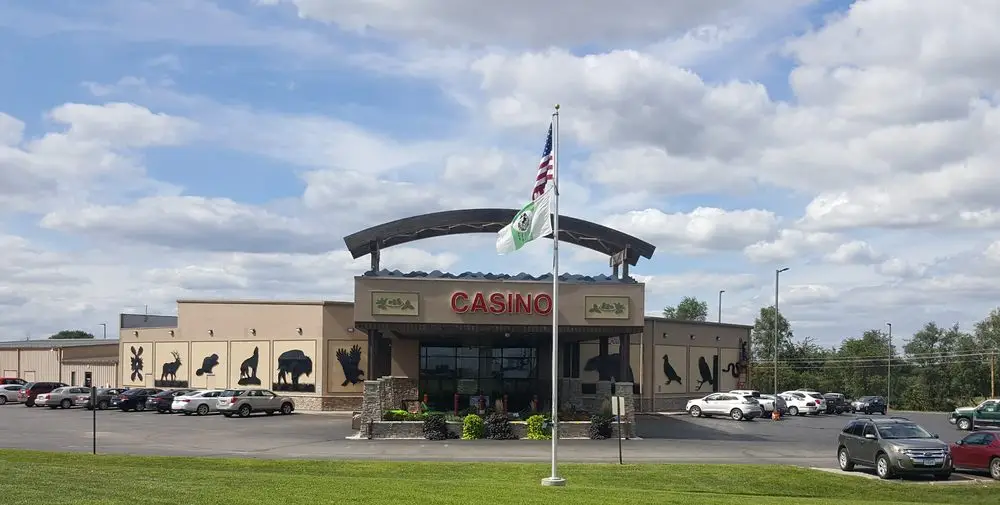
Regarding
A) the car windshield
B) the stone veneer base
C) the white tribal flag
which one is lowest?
the stone veneer base

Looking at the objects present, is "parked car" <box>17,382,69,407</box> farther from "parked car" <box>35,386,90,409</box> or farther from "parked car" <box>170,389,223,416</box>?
"parked car" <box>170,389,223,416</box>

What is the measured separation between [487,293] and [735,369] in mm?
32685

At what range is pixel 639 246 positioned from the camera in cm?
3991

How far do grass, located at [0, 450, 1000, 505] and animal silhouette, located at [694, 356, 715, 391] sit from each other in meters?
36.8

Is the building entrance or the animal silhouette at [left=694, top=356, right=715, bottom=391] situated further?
the animal silhouette at [left=694, top=356, right=715, bottom=391]

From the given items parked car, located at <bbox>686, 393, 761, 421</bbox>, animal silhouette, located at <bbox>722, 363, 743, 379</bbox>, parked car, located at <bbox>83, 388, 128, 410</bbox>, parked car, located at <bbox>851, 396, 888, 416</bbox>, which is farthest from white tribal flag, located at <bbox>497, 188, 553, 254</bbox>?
parked car, located at <bbox>851, 396, 888, 416</bbox>

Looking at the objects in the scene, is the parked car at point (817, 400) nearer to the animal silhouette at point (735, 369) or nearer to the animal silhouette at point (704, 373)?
the animal silhouette at point (704, 373)

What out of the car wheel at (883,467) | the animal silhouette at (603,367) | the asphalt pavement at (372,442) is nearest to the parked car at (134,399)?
the asphalt pavement at (372,442)

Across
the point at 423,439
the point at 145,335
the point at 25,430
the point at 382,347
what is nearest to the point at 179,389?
the point at 145,335

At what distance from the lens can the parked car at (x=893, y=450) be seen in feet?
82.8

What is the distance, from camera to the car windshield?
26.3 meters

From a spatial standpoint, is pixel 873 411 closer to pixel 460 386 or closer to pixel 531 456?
pixel 460 386

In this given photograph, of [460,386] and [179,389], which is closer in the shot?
[460,386]

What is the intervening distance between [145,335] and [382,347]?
21299mm
